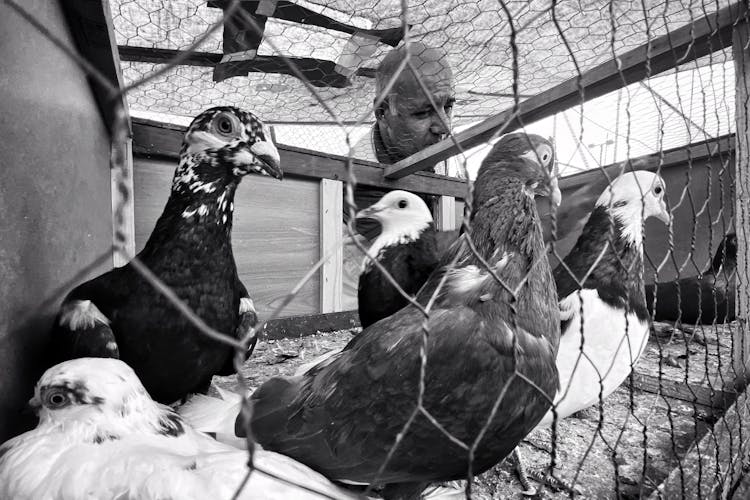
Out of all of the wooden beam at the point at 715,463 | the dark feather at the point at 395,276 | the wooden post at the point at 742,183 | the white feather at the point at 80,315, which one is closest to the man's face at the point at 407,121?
the dark feather at the point at 395,276

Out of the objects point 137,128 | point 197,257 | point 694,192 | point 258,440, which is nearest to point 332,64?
point 137,128

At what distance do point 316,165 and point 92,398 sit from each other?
5.96 ft

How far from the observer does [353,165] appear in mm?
1632

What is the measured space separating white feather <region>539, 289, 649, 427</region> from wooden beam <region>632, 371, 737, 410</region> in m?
0.15

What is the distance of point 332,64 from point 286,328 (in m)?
1.69

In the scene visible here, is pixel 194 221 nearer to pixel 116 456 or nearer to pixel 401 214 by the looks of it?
pixel 116 456

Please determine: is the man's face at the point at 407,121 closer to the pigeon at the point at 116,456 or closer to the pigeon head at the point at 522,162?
the pigeon head at the point at 522,162

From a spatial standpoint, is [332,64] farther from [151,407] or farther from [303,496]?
[303,496]

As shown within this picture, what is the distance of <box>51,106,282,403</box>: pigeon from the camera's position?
961 millimetres

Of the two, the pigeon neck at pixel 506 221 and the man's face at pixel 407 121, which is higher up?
the man's face at pixel 407 121

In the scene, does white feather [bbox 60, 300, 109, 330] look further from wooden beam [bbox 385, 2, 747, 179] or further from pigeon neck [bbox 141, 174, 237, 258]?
wooden beam [bbox 385, 2, 747, 179]

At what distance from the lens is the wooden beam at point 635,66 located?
1.20 m

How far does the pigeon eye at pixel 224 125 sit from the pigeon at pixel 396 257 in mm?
645

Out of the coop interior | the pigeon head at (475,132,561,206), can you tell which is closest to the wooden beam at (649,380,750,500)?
the coop interior
